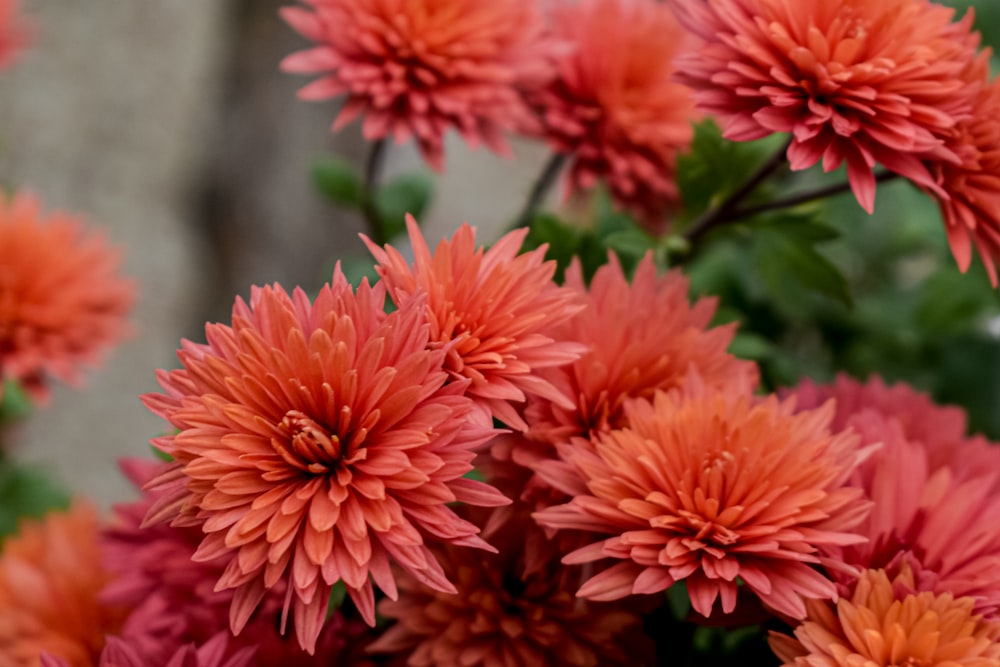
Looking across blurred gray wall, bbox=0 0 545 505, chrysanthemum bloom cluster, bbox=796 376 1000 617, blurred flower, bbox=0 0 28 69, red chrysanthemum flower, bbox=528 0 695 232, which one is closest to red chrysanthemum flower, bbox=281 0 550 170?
red chrysanthemum flower, bbox=528 0 695 232

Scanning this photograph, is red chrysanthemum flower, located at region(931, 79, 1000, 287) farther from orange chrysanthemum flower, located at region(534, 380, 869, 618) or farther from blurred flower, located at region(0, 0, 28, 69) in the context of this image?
blurred flower, located at region(0, 0, 28, 69)

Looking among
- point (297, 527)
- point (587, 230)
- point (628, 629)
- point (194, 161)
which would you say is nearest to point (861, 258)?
point (587, 230)

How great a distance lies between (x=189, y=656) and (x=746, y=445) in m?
0.24

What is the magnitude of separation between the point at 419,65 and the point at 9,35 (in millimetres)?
496

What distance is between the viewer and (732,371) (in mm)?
446

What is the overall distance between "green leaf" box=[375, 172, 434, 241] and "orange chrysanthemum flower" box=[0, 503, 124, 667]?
0.27 metres

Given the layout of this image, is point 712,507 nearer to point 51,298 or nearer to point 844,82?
point 844,82

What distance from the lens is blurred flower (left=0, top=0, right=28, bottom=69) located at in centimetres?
82

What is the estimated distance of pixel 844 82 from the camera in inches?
16.2

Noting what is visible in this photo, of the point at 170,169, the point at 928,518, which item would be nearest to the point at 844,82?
the point at 928,518

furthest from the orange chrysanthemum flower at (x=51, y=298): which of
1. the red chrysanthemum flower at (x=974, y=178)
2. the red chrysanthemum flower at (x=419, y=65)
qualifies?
the red chrysanthemum flower at (x=974, y=178)

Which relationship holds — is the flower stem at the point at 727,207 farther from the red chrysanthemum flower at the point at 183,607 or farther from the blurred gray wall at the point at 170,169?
the blurred gray wall at the point at 170,169

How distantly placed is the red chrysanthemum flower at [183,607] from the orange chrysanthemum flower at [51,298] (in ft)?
0.64

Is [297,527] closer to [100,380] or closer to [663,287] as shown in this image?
[663,287]
